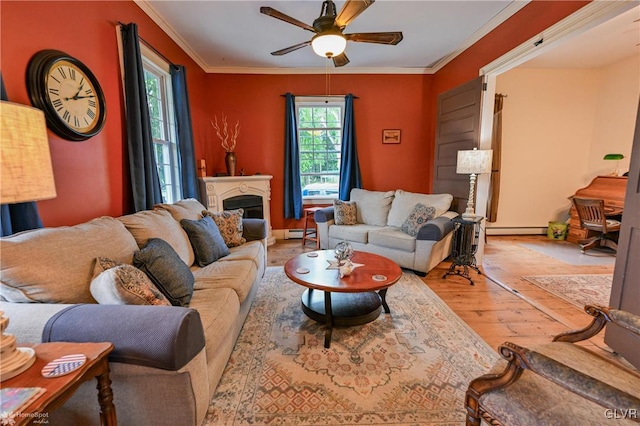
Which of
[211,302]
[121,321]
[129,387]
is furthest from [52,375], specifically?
[211,302]

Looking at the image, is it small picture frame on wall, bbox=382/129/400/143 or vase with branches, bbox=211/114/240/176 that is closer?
vase with branches, bbox=211/114/240/176

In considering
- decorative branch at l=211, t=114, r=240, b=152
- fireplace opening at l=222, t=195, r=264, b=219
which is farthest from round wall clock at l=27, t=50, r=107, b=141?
decorative branch at l=211, t=114, r=240, b=152

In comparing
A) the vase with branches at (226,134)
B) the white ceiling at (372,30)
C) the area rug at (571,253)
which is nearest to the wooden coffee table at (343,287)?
the white ceiling at (372,30)

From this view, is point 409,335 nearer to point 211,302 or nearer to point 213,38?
point 211,302

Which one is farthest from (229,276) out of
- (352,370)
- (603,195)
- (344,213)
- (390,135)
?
(603,195)

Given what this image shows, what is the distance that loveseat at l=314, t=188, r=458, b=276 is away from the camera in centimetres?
314

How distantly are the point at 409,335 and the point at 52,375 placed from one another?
201 centimetres

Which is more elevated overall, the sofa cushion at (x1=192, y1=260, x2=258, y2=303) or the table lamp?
the table lamp

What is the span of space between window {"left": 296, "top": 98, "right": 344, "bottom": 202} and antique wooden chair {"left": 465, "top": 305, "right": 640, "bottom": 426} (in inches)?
157

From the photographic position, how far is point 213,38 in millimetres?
3369

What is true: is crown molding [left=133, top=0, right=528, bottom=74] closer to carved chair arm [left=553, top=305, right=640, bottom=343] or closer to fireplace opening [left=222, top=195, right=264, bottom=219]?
fireplace opening [left=222, top=195, right=264, bottom=219]

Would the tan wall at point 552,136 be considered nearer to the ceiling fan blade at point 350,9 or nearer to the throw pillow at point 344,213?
the throw pillow at point 344,213

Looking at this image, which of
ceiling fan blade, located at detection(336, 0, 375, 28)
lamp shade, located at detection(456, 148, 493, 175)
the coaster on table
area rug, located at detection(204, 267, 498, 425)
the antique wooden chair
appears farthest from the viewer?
lamp shade, located at detection(456, 148, 493, 175)

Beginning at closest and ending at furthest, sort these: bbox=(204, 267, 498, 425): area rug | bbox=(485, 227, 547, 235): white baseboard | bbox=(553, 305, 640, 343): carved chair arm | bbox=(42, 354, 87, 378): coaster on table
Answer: bbox=(42, 354, 87, 378): coaster on table, bbox=(553, 305, 640, 343): carved chair arm, bbox=(204, 267, 498, 425): area rug, bbox=(485, 227, 547, 235): white baseboard
